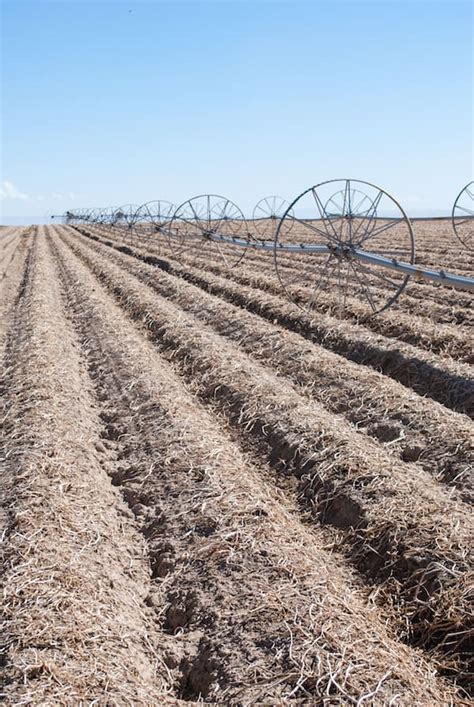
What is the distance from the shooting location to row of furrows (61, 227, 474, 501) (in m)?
6.29

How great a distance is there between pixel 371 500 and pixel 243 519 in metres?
1.11

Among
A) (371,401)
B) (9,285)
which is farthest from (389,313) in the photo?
(9,285)

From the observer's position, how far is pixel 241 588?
14.1 ft

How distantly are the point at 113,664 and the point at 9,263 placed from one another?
90.0 feet

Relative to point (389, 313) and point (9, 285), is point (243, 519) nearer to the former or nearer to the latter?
point (389, 313)

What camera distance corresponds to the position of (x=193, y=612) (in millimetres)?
4238

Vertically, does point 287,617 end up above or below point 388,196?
below

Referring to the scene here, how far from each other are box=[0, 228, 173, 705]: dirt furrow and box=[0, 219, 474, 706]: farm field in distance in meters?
0.02

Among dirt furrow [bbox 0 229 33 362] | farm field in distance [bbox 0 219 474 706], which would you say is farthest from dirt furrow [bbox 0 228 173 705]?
dirt furrow [bbox 0 229 33 362]

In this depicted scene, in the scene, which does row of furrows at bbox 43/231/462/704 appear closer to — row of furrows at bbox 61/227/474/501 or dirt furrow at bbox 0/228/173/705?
dirt furrow at bbox 0/228/173/705

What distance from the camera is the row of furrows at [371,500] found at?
4.19 metres

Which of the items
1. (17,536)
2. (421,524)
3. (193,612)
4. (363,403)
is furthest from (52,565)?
(363,403)

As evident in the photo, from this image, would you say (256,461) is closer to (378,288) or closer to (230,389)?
(230,389)

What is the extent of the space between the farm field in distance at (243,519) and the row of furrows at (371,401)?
0.03 m
